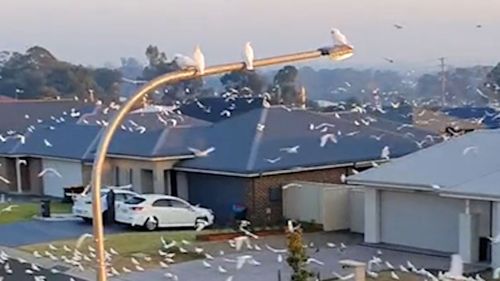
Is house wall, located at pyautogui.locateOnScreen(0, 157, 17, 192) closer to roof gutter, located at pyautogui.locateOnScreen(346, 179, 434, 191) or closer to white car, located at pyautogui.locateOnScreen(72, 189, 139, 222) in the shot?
white car, located at pyautogui.locateOnScreen(72, 189, 139, 222)

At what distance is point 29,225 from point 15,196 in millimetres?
9725

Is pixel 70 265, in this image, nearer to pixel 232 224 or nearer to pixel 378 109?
pixel 232 224

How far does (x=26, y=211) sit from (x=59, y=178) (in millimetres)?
4699

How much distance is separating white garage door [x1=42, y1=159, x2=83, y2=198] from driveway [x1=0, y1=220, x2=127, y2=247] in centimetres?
645

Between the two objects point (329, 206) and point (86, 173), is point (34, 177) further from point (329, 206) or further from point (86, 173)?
point (329, 206)

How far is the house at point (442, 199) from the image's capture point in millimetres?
22281

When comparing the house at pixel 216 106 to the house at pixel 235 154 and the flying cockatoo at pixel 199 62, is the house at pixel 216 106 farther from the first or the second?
the flying cockatoo at pixel 199 62

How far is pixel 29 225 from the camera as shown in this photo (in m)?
30.5

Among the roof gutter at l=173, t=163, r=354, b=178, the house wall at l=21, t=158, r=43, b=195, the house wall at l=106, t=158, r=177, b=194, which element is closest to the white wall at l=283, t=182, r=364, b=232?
the roof gutter at l=173, t=163, r=354, b=178

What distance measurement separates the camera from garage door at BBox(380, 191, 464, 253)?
2353cm

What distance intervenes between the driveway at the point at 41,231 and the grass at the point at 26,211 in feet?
3.75

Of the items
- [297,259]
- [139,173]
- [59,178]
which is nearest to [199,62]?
[297,259]

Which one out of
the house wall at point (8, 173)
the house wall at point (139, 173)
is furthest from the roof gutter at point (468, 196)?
the house wall at point (8, 173)

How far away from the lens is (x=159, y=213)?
2856 cm
